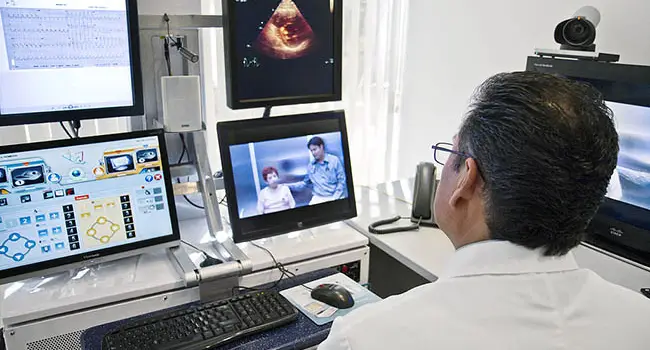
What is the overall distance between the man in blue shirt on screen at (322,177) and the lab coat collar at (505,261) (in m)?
0.85

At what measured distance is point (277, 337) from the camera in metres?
1.23

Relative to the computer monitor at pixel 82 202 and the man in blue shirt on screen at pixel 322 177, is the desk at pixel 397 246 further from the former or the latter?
the computer monitor at pixel 82 202

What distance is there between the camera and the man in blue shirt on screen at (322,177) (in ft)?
5.32

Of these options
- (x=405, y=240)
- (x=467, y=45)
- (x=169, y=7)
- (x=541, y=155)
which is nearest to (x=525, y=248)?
(x=541, y=155)

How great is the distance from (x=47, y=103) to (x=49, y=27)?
19 centimetres

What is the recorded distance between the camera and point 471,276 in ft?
2.61

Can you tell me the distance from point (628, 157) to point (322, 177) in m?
0.90

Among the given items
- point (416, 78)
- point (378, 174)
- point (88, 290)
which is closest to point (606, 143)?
point (88, 290)

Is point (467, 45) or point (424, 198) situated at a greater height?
point (467, 45)

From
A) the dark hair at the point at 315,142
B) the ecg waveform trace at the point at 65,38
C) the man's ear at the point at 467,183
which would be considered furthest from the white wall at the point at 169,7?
the man's ear at the point at 467,183

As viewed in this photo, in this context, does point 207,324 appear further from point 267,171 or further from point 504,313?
point 504,313

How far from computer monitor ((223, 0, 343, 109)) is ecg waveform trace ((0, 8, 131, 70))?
29 centimetres

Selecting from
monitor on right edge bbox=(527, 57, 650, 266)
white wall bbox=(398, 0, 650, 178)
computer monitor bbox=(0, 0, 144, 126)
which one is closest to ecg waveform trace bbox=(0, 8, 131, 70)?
computer monitor bbox=(0, 0, 144, 126)

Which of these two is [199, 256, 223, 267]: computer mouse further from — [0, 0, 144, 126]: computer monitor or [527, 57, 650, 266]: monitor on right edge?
[527, 57, 650, 266]: monitor on right edge
